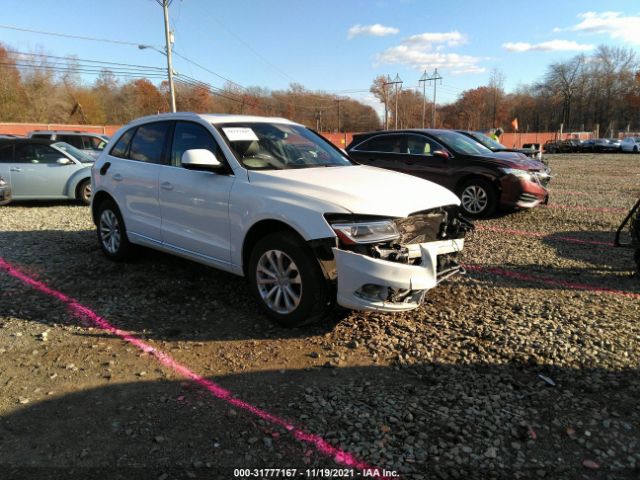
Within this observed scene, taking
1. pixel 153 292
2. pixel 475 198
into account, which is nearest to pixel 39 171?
pixel 153 292

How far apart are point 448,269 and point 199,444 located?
2516 millimetres

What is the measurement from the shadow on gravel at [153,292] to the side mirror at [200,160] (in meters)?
1.35

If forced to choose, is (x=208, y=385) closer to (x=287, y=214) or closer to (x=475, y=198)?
(x=287, y=214)

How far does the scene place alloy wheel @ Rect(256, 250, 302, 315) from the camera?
3861 mm

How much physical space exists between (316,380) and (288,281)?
3.01ft

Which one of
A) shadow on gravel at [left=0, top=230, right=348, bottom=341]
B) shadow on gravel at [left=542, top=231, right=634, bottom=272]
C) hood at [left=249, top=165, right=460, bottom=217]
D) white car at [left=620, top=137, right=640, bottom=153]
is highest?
white car at [left=620, top=137, right=640, bottom=153]

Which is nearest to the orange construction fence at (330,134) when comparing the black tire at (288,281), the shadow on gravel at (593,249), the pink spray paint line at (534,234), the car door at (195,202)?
the pink spray paint line at (534,234)

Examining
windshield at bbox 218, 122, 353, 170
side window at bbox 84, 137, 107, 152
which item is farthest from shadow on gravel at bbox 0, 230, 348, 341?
side window at bbox 84, 137, 107, 152

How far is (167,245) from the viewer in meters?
5.07

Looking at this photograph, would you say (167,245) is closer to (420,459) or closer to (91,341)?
(91,341)

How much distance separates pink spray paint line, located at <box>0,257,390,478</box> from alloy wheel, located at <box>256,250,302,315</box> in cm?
92

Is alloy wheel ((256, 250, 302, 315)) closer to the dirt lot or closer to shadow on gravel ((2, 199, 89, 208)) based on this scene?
the dirt lot

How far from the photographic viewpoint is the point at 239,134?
182 inches

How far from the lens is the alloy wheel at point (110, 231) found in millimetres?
5941
